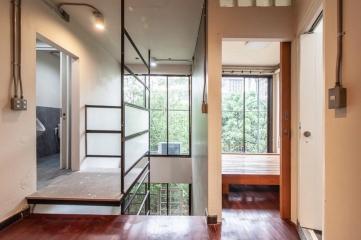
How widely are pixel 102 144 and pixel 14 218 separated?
84.5 inches

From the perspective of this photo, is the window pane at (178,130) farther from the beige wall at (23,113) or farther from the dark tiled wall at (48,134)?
the beige wall at (23,113)

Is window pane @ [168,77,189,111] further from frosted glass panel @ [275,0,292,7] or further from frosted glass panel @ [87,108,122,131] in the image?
frosted glass panel @ [275,0,292,7]

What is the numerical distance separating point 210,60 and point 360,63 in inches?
57.6

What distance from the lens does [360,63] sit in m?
1.19

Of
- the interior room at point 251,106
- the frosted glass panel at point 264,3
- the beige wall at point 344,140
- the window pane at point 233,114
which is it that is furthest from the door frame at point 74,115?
the window pane at point 233,114

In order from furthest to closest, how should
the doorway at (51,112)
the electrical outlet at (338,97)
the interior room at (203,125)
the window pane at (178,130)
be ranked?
the window pane at (178,130) < the doorway at (51,112) < the interior room at (203,125) < the electrical outlet at (338,97)

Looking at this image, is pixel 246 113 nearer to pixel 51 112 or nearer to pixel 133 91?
pixel 133 91

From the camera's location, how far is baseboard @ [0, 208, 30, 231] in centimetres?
234

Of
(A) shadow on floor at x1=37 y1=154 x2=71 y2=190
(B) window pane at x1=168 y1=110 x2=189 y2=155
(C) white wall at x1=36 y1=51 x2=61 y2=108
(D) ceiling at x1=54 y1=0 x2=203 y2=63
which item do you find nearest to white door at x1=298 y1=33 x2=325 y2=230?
(D) ceiling at x1=54 y1=0 x2=203 y2=63

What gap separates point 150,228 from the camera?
2.41m

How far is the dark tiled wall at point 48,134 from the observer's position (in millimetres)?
5250

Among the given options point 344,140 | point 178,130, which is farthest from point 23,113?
point 178,130

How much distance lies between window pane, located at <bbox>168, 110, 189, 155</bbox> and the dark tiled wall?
284 centimetres

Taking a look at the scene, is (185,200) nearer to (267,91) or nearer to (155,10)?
(267,91)
